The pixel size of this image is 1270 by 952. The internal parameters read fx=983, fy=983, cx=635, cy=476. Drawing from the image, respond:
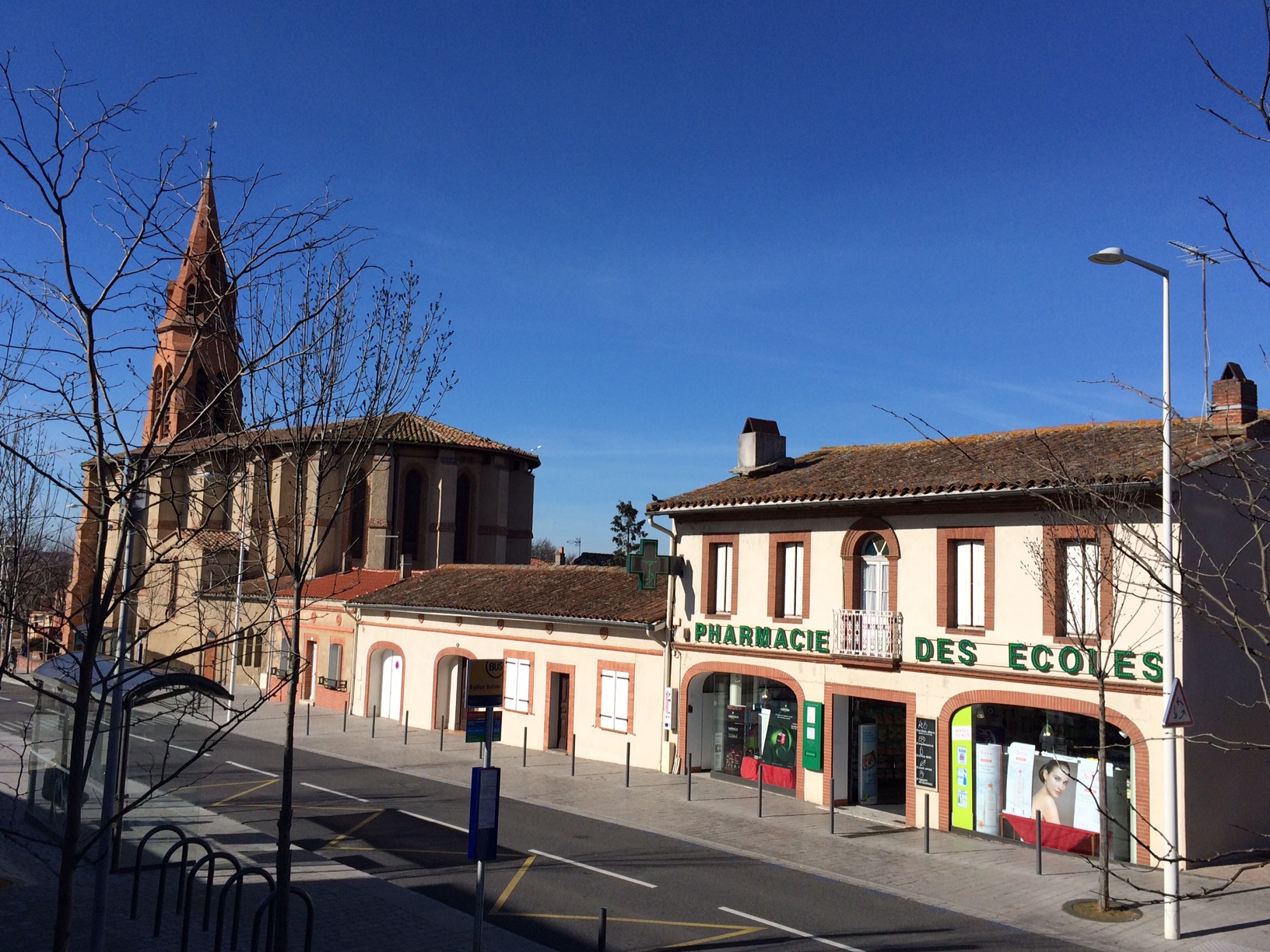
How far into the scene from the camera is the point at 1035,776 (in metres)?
17.1

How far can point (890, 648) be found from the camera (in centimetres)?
1909

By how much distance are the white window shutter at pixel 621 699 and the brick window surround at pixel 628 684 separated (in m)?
0.02

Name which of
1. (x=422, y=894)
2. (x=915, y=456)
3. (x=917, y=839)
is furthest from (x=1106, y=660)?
(x=422, y=894)

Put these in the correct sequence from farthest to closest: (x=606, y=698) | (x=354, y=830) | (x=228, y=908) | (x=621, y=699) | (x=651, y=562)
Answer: (x=606, y=698) → (x=621, y=699) → (x=651, y=562) → (x=354, y=830) → (x=228, y=908)

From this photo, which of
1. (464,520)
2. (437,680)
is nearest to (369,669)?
(437,680)

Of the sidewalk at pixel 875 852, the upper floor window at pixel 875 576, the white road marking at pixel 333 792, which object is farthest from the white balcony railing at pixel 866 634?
the white road marking at pixel 333 792

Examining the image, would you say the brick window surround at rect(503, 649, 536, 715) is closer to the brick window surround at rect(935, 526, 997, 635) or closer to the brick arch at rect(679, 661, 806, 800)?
the brick arch at rect(679, 661, 806, 800)

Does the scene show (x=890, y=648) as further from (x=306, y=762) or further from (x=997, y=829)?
(x=306, y=762)

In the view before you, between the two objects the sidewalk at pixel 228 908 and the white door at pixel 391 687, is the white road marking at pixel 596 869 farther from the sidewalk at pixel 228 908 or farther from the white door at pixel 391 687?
the white door at pixel 391 687

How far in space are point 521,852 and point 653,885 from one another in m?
2.67

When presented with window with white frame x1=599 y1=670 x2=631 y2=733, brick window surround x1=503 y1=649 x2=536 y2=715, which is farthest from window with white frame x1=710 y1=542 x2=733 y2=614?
brick window surround x1=503 y1=649 x2=536 y2=715

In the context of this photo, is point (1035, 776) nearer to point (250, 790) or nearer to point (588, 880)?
point (588, 880)

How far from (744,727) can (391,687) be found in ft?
47.1

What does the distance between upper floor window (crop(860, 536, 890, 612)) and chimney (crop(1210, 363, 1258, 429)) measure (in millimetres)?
6261
